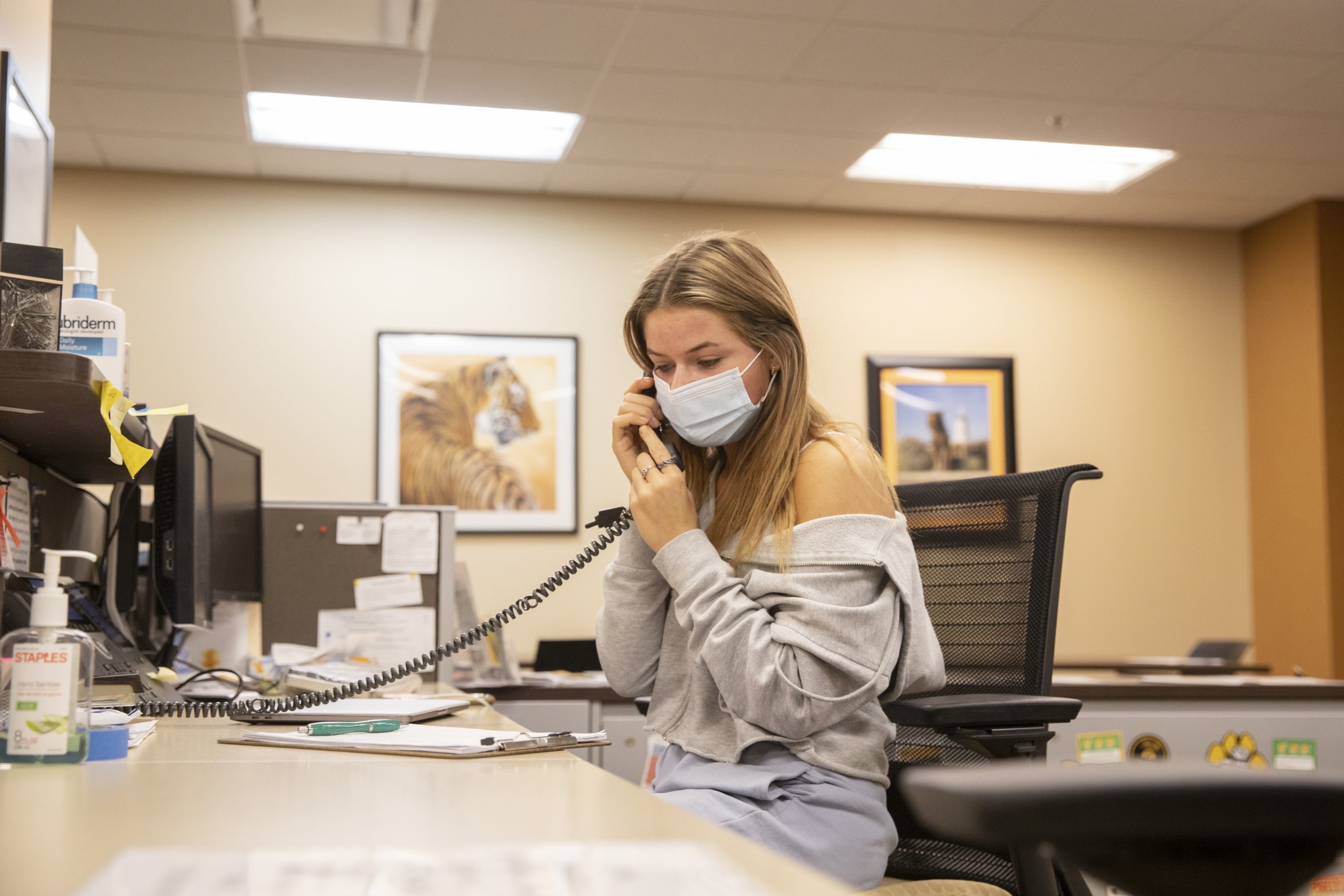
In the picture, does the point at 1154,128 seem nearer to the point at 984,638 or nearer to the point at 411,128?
the point at 411,128

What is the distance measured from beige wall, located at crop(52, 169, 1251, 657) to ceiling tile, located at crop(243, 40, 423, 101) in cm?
86

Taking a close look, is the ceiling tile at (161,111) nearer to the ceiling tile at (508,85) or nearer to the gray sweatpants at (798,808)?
the ceiling tile at (508,85)

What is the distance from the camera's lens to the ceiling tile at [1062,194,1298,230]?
4785mm

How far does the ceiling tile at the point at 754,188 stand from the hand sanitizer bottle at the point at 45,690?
12.3 feet

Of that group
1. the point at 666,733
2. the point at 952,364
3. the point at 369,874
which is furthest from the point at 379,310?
the point at 369,874

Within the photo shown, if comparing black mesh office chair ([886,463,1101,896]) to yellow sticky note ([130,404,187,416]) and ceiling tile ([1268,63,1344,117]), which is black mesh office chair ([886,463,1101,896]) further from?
ceiling tile ([1268,63,1344,117])

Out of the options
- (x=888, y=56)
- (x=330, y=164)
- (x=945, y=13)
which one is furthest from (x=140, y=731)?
(x=330, y=164)

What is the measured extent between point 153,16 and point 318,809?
3.07 metres

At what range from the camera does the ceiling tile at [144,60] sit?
3.32 metres

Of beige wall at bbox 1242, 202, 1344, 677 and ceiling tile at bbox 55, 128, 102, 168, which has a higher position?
ceiling tile at bbox 55, 128, 102, 168

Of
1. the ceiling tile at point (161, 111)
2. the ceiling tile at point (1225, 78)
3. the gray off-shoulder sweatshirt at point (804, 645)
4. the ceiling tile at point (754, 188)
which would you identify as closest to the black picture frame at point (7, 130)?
the gray off-shoulder sweatshirt at point (804, 645)

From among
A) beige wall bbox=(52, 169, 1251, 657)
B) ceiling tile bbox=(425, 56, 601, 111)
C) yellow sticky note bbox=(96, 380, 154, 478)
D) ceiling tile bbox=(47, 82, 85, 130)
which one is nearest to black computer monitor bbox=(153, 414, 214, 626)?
yellow sticky note bbox=(96, 380, 154, 478)

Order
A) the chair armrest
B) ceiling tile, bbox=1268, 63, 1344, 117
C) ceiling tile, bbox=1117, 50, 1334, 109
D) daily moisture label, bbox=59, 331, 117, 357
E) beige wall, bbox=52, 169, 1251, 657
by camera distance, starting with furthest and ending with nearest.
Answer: beige wall, bbox=52, 169, 1251, 657 → ceiling tile, bbox=1268, 63, 1344, 117 → ceiling tile, bbox=1117, 50, 1334, 109 → daily moisture label, bbox=59, 331, 117, 357 → the chair armrest

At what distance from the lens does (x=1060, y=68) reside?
3.60m
